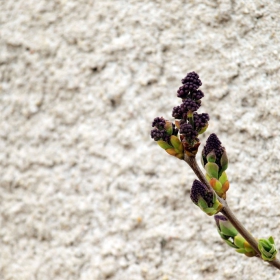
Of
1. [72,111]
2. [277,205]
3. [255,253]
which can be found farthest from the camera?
[72,111]

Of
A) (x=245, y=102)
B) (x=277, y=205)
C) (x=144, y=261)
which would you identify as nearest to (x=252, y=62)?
(x=245, y=102)

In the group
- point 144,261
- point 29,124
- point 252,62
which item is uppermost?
point 252,62

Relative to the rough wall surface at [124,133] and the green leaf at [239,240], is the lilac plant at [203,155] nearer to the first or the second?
the green leaf at [239,240]

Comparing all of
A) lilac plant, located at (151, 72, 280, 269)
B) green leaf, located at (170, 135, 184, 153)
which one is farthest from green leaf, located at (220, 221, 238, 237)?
green leaf, located at (170, 135, 184, 153)

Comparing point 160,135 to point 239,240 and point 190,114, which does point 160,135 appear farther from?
point 239,240

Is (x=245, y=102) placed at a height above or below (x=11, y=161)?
above

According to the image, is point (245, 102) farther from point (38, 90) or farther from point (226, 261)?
point (38, 90)

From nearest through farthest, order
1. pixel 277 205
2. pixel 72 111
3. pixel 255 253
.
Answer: pixel 255 253 → pixel 277 205 → pixel 72 111
